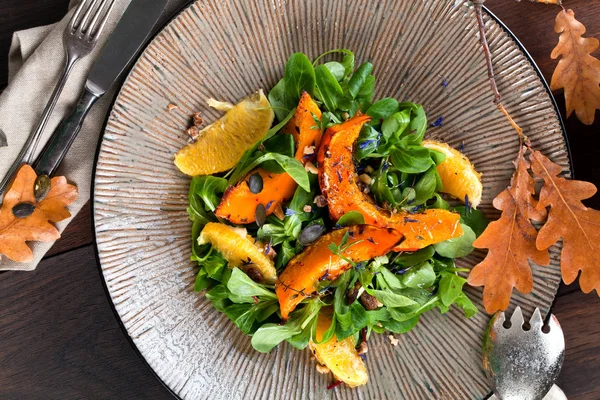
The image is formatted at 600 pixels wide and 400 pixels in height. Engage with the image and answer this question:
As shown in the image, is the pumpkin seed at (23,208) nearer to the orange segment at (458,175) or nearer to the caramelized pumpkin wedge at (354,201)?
the caramelized pumpkin wedge at (354,201)

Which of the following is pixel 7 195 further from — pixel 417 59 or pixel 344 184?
pixel 417 59

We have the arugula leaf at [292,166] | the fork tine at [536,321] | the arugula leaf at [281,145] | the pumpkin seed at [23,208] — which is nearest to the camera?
the arugula leaf at [292,166]

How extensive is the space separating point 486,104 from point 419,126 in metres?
0.27

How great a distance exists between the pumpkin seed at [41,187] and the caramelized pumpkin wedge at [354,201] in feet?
3.15

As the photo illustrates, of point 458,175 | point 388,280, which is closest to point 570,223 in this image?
point 458,175

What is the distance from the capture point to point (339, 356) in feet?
6.34

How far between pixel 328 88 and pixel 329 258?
Result: 0.59 meters

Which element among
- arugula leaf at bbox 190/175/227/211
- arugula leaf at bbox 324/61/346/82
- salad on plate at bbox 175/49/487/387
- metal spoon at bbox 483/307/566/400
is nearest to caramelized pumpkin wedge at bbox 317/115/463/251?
salad on plate at bbox 175/49/487/387

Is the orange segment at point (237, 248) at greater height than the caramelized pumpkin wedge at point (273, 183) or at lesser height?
lesser

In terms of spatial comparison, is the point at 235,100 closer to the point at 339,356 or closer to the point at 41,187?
the point at 41,187

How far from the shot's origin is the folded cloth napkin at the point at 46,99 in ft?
6.35

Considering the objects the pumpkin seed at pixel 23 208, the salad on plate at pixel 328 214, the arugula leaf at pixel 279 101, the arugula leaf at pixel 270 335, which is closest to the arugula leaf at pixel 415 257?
the salad on plate at pixel 328 214

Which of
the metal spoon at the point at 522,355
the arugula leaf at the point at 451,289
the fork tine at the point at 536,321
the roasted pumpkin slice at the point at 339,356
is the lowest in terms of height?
Answer: the metal spoon at the point at 522,355

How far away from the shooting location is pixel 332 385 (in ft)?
6.56
